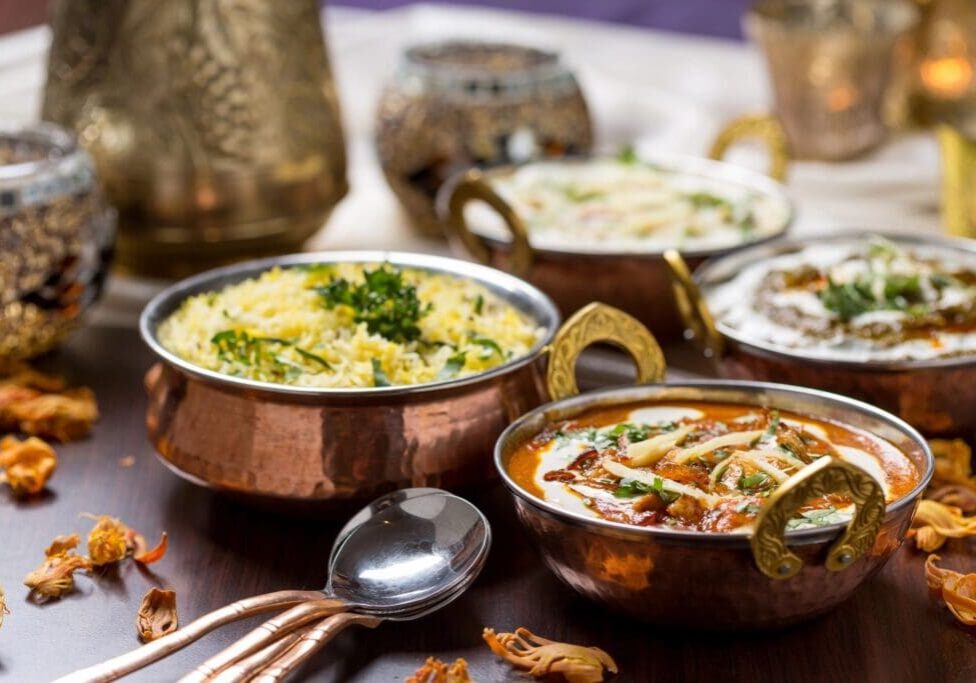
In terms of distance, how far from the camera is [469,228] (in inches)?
92.2

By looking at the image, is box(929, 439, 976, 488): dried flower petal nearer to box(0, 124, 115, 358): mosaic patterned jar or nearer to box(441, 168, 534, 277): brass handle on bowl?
box(441, 168, 534, 277): brass handle on bowl

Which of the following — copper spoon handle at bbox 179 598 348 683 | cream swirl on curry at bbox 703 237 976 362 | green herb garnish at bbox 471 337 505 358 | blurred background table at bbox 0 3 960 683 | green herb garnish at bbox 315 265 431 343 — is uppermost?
green herb garnish at bbox 315 265 431 343

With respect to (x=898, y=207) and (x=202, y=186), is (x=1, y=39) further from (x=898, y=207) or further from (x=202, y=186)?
(x=898, y=207)

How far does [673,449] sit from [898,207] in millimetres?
1689

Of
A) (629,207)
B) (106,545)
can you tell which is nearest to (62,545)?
(106,545)

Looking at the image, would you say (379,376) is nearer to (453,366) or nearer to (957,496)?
(453,366)

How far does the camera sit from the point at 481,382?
1.63 m

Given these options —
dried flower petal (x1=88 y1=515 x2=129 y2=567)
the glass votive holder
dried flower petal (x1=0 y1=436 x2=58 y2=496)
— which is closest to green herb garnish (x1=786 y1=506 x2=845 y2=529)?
dried flower petal (x1=88 y1=515 x2=129 y2=567)

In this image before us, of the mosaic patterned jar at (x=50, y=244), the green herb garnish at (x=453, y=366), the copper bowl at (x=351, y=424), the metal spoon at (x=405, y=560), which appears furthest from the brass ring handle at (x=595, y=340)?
the mosaic patterned jar at (x=50, y=244)

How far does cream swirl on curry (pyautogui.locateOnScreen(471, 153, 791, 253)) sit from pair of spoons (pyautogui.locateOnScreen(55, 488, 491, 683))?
2.57ft

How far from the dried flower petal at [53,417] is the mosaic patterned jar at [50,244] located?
0.18m

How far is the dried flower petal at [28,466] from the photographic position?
1.78 m

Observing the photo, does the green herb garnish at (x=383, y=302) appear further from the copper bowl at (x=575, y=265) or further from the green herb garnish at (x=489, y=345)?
the copper bowl at (x=575, y=265)

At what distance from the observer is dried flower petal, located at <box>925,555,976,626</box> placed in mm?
1452
